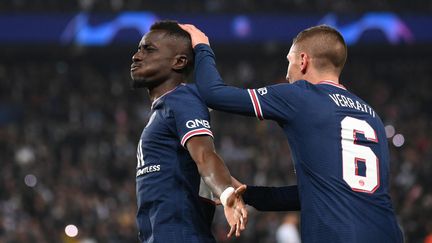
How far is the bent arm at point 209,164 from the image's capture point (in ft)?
14.2

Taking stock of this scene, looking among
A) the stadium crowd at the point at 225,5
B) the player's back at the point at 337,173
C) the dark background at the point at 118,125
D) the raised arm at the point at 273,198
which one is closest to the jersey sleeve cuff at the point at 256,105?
the player's back at the point at 337,173

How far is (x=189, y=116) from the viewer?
4.57 m

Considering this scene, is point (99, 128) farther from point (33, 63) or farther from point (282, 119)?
point (282, 119)

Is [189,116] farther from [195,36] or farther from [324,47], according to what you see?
[324,47]

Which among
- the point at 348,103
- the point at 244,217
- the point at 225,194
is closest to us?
the point at 244,217

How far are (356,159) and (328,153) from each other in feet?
0.49

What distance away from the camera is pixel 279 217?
642 inches

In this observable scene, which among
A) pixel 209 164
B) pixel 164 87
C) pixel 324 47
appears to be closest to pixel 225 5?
pixel 164 87

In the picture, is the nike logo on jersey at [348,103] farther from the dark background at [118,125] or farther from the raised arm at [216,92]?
the dark background at [118,125]

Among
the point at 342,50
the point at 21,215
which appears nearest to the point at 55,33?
the point at 21,215

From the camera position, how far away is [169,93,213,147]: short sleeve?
450cm

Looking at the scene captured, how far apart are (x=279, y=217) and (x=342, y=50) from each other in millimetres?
11699

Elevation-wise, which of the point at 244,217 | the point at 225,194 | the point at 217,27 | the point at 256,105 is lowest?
the point at 244,217

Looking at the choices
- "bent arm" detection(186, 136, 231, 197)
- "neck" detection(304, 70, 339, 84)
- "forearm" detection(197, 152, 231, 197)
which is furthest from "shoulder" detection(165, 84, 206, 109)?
"neck" detection(304, 70, 339, 84)
